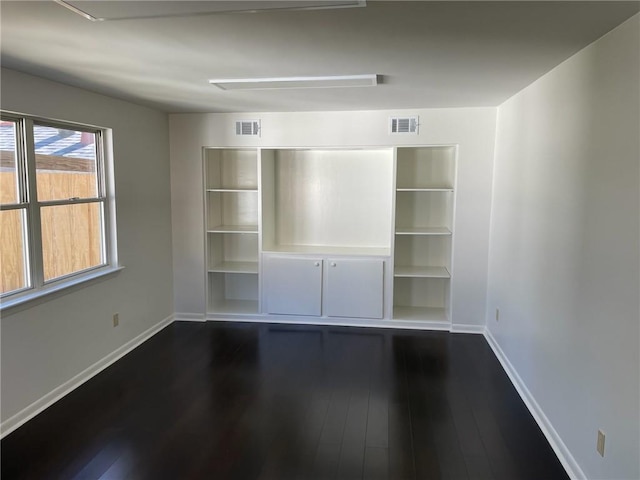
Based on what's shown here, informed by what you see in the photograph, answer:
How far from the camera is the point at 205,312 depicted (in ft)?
16.5

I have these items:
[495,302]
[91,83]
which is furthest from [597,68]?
[91,83]

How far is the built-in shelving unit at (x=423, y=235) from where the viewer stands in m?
4.80

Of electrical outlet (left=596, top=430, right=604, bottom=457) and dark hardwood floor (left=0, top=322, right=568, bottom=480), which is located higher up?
electrical outlet (left=596, top=430, right=604, bottom=457)

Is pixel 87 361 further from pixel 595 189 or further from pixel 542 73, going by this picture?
pixel 542 73

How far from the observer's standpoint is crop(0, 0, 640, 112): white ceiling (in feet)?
6.16

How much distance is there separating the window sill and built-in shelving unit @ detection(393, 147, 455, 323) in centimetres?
275

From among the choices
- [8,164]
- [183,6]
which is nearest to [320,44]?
[183,6]

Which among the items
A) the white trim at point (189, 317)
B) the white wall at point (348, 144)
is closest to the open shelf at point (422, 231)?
the white wall at point (348, 144)

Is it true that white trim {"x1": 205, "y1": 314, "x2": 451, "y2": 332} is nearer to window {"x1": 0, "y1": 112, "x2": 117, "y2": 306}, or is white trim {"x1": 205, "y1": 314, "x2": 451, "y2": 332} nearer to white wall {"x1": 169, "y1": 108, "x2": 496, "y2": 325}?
white wall {"x1": 169, "y1": 108, "x2": 496, "y2": 325}

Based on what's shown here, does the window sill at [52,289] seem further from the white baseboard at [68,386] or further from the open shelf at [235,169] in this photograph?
the open shelf at [235,169]

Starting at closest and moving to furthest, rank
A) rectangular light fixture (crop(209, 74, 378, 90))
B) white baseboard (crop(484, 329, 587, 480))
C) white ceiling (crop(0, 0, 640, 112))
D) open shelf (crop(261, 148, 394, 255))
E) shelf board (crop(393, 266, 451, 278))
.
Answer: white ceiling (crop(0, 0, 640, 112))
white baseboard (crop(484, 329, 587, 480))
rectangular light fixture (crop(209, 74, 378, 90))
shelf board (crop(393, 266, 451, 278))
open shelf (crop(261, 148, 394, 255))

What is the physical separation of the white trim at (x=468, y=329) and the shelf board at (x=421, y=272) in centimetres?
54

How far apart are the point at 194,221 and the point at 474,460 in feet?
11.7

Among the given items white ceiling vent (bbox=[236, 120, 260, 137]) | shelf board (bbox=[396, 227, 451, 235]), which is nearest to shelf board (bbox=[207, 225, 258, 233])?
white ceiling vent (bbox=[236, 120, 260, 137])
